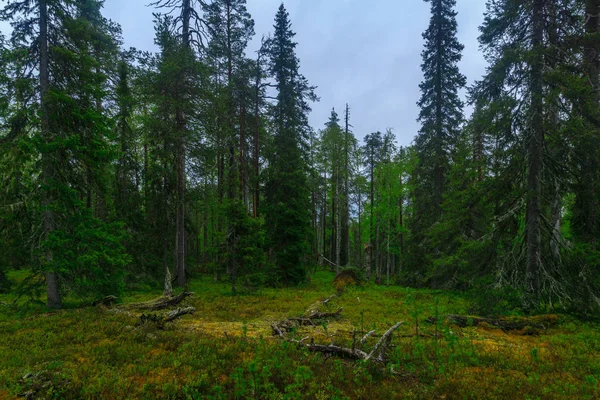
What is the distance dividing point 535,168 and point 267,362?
10804 mm

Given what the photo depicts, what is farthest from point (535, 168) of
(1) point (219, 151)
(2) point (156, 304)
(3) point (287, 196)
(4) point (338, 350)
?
(1) point (219, 151)

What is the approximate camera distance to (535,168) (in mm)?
10523

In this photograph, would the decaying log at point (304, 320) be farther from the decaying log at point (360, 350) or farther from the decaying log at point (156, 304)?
the decaying log at point (156, 304)

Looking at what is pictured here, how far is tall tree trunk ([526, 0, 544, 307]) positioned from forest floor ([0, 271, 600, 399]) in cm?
159

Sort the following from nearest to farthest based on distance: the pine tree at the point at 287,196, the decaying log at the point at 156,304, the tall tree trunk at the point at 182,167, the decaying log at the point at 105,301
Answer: the decaying log at the point at 105,301 < the decaying log at the point at 156,304 < the tall tree trunk at the point at 182,167 < the pine tree at the point at 287,196

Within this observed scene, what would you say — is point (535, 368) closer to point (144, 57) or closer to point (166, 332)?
point (166, 332)

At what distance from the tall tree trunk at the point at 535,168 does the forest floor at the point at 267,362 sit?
1.59 meters

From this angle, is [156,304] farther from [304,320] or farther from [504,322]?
[504,322]

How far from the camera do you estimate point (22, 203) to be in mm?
9930

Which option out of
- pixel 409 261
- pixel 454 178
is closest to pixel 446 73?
pixel 454 178

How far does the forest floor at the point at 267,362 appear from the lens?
464cm

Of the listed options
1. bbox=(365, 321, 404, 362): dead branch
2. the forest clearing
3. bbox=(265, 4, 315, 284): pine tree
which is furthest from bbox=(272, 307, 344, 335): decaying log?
bbox=(265, 4, 315, 284): pine tree

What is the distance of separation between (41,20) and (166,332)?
11057 mm

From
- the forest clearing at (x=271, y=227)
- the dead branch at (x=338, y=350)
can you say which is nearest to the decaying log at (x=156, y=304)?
the forest clearing at (x=271, y=227)
